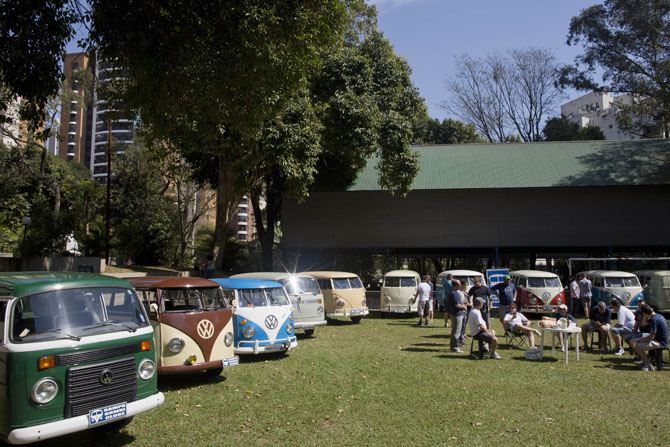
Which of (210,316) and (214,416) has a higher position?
(210,316)

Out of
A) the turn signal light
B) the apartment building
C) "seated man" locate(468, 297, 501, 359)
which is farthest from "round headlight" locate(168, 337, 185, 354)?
the apartment building

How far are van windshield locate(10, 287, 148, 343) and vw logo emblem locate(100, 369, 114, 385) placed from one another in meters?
0.46

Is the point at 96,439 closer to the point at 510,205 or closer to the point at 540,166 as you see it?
the point at 510,205

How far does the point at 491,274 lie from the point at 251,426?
1880cm

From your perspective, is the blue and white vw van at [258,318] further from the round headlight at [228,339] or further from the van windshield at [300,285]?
the van windshield at [300,285]

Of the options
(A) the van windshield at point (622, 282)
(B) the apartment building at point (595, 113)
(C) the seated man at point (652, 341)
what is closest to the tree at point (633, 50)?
(A) the van windshield at point (622, 282)

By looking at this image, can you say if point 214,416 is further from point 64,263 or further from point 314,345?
point 64,263

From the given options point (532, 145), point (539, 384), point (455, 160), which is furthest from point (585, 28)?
point (539, 384)

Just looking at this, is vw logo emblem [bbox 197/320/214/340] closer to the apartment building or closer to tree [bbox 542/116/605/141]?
tree [bbox 542/116/605/141]

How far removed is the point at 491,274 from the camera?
77.6 feet

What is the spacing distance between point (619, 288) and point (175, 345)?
1835 centimetres

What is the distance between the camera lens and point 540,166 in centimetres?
2880

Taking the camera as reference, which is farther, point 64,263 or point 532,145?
point 532,145

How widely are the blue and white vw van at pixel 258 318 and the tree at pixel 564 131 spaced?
45.1m
